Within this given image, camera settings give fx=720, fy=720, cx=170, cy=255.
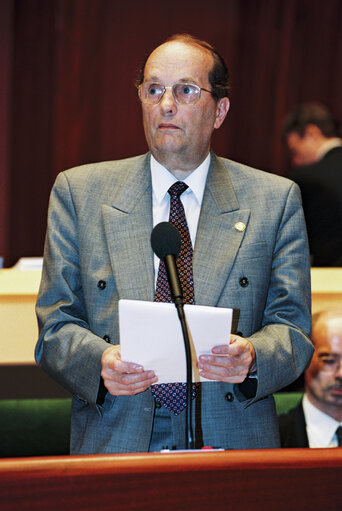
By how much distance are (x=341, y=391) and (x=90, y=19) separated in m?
3.66

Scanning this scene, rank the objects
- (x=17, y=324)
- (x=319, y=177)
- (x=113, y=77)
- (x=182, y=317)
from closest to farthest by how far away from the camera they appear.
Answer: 1. (x=182, y=317)
2. (x=17, y=324)
3. (x=319, y=177)
4. (x=113, y=77)

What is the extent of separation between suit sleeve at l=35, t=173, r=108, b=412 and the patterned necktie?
171 millimetres

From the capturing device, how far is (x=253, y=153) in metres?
5.61

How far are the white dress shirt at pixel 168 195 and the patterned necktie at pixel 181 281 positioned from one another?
2cm

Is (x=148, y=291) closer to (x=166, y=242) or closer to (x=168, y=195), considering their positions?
(x=168, y=195)

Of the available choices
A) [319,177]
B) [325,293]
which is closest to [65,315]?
[325,293]

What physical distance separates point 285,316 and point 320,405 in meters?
0.90

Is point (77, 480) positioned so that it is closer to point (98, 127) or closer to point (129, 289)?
point (129, 289)

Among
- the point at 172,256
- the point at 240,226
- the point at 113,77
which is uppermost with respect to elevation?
the point at 172,256

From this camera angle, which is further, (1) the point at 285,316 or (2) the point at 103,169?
(2) the point at 103,169

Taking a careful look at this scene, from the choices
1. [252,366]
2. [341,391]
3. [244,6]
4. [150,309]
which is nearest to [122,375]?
[150,309]

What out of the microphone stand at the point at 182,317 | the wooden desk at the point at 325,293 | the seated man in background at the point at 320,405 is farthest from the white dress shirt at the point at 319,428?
the microphone stand at the point at 182,317

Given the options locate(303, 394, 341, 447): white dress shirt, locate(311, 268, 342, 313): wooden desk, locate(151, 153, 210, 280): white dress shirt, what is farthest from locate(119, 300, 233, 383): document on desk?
locate(303, 394, 341, 447): white dress shirt

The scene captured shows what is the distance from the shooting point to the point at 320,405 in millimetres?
2574
